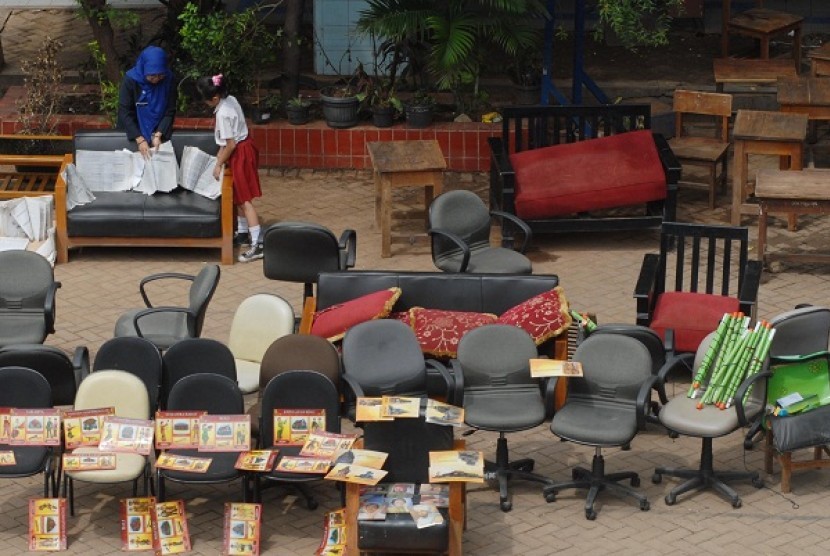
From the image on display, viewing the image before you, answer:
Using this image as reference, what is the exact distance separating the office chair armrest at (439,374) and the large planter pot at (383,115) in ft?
17.7

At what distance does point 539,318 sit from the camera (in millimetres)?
11250

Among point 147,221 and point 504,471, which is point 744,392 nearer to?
point 504,471

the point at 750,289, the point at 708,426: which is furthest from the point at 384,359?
the point at 750,289

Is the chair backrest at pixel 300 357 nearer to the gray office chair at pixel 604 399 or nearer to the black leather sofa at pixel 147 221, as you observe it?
the gray office chair at pixel 604 399

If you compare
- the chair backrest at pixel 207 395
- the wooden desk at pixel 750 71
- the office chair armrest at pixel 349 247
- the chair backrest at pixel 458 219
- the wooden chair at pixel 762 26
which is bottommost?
the chair backrest at pixel 207 395

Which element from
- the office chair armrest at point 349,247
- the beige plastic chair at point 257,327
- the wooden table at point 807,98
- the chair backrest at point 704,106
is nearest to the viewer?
the beige plastic chair at point 257,327

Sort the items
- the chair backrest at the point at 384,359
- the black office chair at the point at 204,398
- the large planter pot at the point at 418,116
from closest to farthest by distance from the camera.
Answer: the black office chair at the point at 204,398 → the chair backrest at the point at 384,359 → the large planter pot at the point at 418,116

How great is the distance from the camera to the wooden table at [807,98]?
1534cm

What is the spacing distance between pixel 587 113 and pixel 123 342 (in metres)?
5.79

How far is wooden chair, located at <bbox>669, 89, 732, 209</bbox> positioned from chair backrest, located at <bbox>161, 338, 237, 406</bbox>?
5768 mm

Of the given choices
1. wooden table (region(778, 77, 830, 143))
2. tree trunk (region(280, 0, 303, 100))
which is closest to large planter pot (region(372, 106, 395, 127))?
tree trunk (region(280, 0, 303, 100))

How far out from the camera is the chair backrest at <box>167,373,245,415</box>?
10.3 metres

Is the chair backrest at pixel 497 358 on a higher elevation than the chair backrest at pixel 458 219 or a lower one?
lower

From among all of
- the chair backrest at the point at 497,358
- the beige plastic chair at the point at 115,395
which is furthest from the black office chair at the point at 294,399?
Answer: the chair backrest at the point at 497,358
